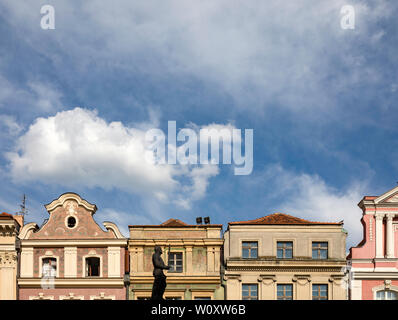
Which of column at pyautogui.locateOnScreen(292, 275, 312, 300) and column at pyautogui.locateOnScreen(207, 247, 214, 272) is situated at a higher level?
column at pyautogui.locateOnScreen(207, 247, 214, 272)

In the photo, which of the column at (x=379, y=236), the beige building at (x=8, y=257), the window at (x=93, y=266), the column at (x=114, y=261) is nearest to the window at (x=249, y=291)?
the column at (x=114, y=261)

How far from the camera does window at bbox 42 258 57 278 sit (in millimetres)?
42122

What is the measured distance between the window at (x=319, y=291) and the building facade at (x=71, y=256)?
13229 mm

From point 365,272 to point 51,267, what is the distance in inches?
870

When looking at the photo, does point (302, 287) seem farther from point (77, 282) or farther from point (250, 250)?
point (77, 282)

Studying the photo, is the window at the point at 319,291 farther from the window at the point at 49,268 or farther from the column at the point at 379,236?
the window at the point at 49,268

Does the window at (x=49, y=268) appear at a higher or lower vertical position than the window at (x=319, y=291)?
higher

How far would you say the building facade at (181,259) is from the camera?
41469 mm

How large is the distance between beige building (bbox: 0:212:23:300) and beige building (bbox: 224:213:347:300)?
14.8 metres

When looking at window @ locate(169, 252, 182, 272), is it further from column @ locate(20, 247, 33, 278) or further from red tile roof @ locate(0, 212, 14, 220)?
red tile roof @ locate(0, 212, 14, 220)

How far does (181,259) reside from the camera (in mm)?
42312

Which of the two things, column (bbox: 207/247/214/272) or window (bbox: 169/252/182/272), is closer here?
column (bbox: 207/247/214/272)

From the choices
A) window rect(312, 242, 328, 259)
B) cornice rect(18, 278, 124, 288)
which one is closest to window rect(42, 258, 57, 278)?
cornice rect(18, 278, 124, 288)

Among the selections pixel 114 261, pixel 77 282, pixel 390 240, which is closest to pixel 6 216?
pixel 77 282
